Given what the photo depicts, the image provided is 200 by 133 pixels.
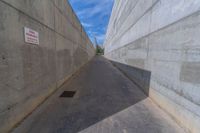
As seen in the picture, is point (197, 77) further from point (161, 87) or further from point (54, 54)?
point (54, 54)

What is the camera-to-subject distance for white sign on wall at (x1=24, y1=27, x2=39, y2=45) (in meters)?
1.99

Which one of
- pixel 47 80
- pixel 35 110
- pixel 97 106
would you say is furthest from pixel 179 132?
pixel 47 80

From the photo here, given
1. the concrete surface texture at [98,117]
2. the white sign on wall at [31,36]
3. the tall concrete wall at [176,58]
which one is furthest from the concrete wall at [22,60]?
the tall concrete wall at [176,58]

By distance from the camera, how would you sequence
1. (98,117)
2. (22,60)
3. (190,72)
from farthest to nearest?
(98,117) < (22,60) < (190,72)

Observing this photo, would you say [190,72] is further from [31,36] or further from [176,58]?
[31,36]

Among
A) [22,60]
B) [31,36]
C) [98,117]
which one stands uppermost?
[31,36]

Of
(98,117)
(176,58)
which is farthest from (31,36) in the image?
(176,58)

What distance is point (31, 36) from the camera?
2127 mm

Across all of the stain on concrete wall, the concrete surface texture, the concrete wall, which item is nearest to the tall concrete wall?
the stain on concrete wall

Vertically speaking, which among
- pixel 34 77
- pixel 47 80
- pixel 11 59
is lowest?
pixel 47 80

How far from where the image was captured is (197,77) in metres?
1.49

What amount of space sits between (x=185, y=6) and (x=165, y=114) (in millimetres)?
1889

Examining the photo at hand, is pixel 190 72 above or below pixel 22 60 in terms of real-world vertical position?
below

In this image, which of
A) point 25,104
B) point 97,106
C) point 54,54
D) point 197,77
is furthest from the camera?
point 54,54
